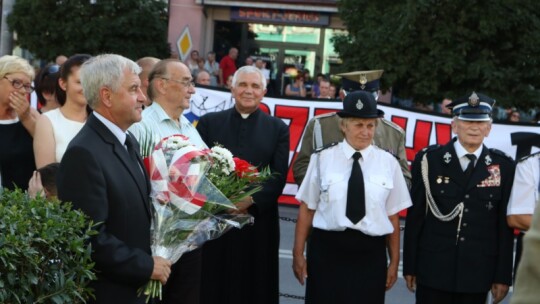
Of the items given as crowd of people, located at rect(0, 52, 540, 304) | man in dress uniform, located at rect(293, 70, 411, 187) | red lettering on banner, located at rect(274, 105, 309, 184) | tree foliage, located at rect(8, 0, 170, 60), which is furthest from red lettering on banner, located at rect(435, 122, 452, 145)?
tree foliage, located at rect(8, 0, 170, 60)

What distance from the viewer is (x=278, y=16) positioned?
27047 mm

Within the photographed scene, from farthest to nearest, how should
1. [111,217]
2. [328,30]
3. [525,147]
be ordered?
1. [328,30]
2. [525,147]
3. [111,217]

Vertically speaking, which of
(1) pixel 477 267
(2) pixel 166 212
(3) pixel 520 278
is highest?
(3) pixel 520 278

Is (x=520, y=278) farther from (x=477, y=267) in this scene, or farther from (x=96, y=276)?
(x=477, y=267)

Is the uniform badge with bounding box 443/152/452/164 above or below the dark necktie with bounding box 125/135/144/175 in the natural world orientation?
below

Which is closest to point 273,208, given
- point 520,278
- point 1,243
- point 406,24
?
point 1,243

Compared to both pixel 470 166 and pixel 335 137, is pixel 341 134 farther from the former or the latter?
pixel 470 166

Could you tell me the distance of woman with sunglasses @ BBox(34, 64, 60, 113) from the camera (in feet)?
21.6

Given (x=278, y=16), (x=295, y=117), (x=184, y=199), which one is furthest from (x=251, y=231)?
(x=278, y=16)

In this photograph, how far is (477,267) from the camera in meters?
6.02

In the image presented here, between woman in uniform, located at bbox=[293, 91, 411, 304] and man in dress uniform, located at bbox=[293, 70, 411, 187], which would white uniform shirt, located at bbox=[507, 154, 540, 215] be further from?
man in dress uniform, located at bbox=[293, 70, 411, 187]

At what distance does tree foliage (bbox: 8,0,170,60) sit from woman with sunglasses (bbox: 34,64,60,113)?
1667cm

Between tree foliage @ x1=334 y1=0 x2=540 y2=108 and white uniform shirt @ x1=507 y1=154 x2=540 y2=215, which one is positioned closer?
white uniform shirt @ x1=507 y1=154 x2=540 y2=215

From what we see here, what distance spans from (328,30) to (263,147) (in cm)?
2072
